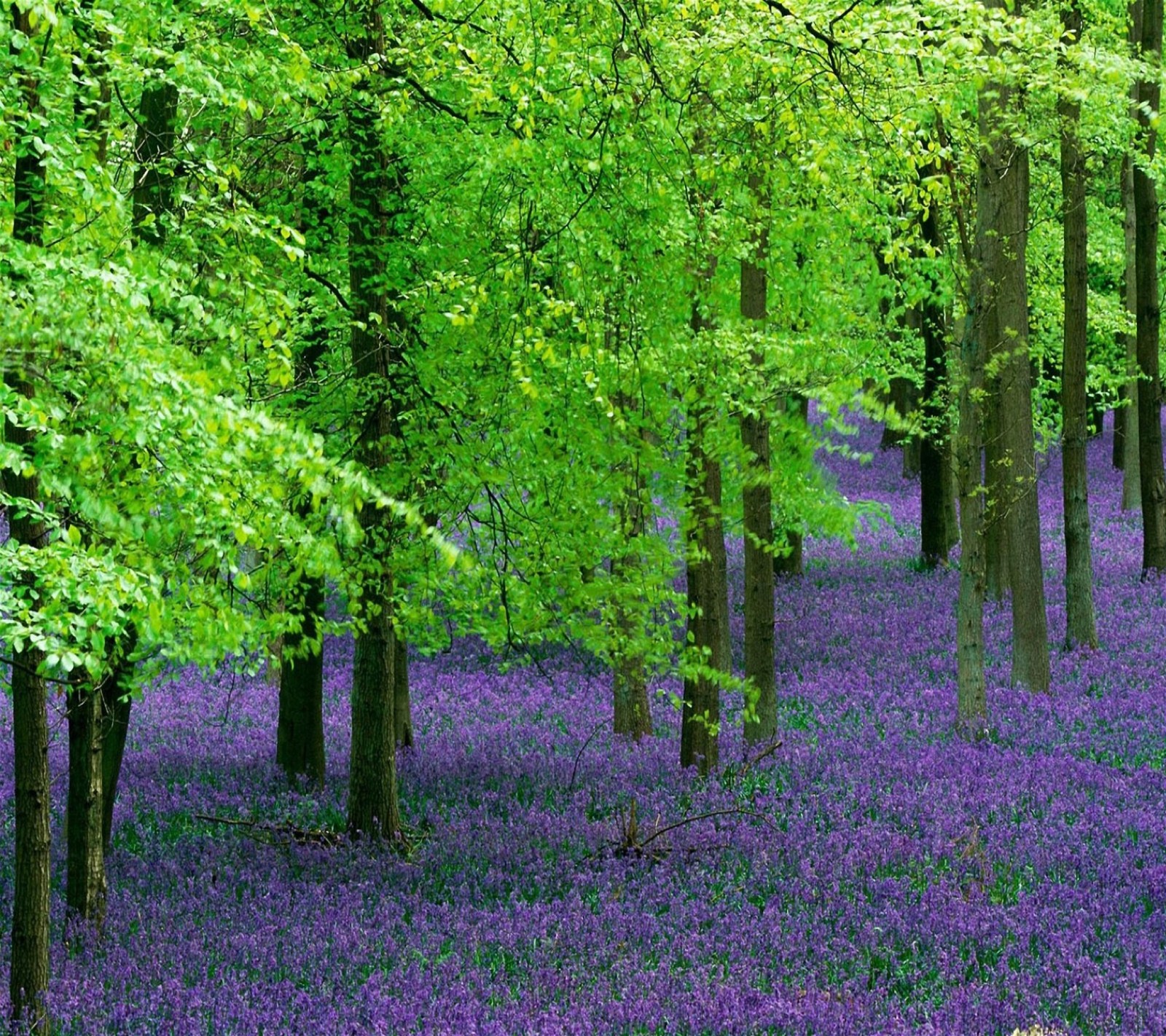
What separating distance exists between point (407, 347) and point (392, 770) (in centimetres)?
381

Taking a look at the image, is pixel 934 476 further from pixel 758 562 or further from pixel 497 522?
pixel 497 522

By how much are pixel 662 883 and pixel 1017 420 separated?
30.6 feet

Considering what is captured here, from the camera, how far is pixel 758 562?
1359 centimetres

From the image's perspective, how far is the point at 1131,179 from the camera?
88.3 ft

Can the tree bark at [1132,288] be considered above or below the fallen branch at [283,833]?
above

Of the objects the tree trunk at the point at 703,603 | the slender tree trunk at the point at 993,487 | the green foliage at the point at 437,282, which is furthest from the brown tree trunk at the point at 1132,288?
the tree trunk at the point at 703,603

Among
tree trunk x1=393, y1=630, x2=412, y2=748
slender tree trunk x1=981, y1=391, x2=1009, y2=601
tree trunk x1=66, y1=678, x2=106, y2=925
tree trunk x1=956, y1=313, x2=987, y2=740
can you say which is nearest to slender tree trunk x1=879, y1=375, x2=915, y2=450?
slender tree trunk x1=981, y1=391, x2=1009, y2=601

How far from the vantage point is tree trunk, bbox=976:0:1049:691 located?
14820mm

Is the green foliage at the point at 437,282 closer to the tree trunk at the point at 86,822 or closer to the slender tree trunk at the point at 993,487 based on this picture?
the tree trunk at the point at 86,822

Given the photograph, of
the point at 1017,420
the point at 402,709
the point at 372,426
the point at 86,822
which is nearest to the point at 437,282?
the point at 372,426

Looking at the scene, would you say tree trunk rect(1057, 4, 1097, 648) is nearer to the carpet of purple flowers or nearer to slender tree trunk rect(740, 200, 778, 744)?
the carpet of purple flowers

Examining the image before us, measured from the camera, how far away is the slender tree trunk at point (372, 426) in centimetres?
991

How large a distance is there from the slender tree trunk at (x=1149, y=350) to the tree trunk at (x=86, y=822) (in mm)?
18401

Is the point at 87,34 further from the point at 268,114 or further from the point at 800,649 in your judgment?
the point at 800,649
